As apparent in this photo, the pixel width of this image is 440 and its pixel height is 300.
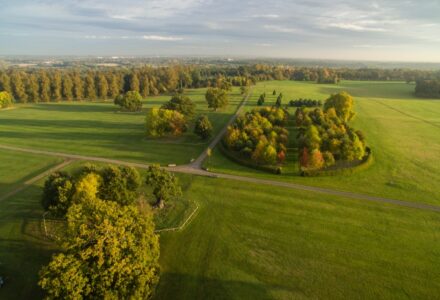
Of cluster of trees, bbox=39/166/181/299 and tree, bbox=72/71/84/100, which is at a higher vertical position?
tree, bbox=72/71/84/100

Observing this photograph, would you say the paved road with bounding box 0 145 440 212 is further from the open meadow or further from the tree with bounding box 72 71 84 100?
the tree with bounding box 72 71 84 100

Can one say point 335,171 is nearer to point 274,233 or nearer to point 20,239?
point 274,233

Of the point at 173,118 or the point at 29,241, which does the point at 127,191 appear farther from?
the point at 173,118

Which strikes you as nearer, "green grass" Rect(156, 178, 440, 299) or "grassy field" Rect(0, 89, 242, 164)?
"green grass" Rect(156, 178, 440, 299)

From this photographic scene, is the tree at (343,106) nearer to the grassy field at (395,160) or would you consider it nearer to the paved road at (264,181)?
the grassy field at (395,160)

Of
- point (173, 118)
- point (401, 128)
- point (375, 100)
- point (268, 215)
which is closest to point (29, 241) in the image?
point (268, 215)

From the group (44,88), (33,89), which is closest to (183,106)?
(44,88)

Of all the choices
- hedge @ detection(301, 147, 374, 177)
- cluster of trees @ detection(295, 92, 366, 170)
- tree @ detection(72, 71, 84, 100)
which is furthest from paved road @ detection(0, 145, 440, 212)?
tree @ detection(72, 71, 84, 100)

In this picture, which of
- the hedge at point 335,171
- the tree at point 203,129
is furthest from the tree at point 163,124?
the hedge at point 335,171
